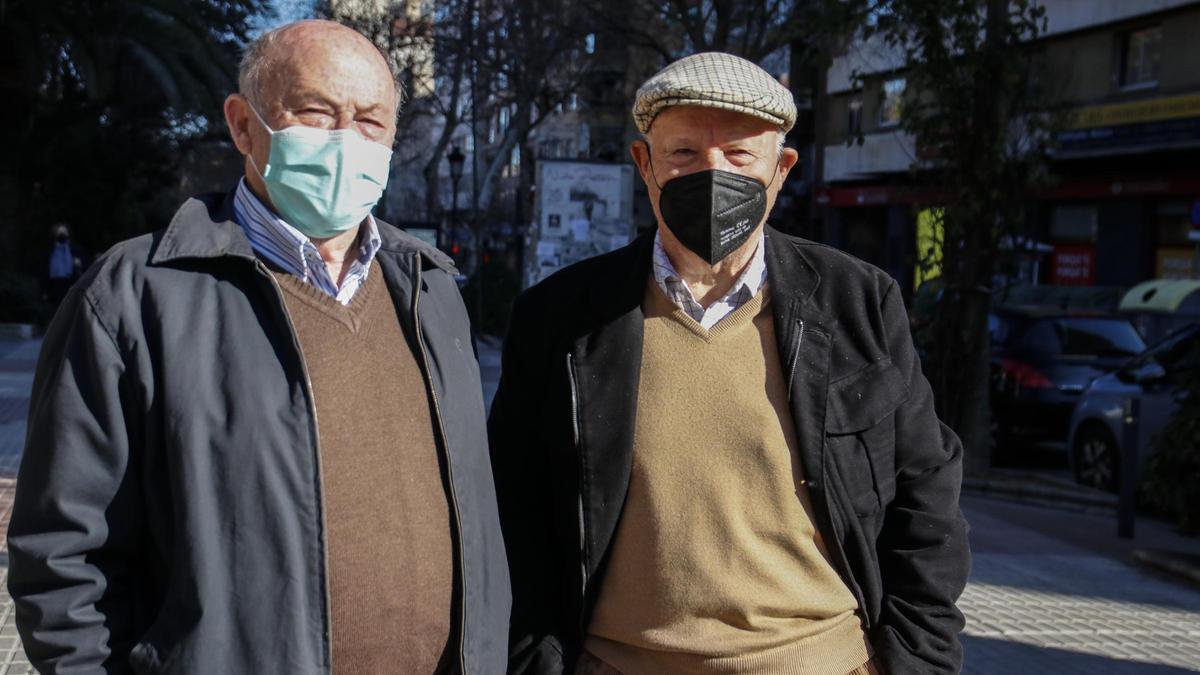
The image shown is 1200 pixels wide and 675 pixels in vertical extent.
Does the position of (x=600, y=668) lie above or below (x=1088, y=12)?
below

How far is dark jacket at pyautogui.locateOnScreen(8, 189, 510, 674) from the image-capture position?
222cm

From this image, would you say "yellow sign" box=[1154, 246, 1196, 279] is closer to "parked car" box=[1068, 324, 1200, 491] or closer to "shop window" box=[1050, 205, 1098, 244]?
"shop window" box=[1050, 205, 1098, 244]

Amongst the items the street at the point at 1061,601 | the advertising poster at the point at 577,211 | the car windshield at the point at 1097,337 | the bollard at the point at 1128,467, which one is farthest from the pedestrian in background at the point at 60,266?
the bollard at the point at 1128,467

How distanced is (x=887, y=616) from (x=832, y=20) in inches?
418

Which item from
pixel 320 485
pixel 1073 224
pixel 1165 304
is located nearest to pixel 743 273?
pixel 320 485

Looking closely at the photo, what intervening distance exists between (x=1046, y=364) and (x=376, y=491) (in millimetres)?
12895

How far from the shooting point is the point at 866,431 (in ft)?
9.05

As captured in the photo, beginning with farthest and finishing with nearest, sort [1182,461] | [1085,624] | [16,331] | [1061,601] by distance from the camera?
1. [16,331]
2. [1182,461]
3. [1061,601]
4. [1085,624]

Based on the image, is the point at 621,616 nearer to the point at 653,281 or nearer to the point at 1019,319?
the point at 653,281

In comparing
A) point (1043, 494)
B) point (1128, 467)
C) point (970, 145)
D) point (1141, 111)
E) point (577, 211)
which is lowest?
point (1043, 494)

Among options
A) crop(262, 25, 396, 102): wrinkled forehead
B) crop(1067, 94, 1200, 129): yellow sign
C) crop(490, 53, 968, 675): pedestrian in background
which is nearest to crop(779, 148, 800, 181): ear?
crop(490, 53, 968, 675): pedestrian in background

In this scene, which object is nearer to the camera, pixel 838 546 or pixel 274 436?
pixel 274 436

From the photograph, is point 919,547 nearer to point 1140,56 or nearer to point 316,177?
point 316,177

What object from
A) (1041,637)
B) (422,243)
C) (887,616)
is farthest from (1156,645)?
(422,243)
